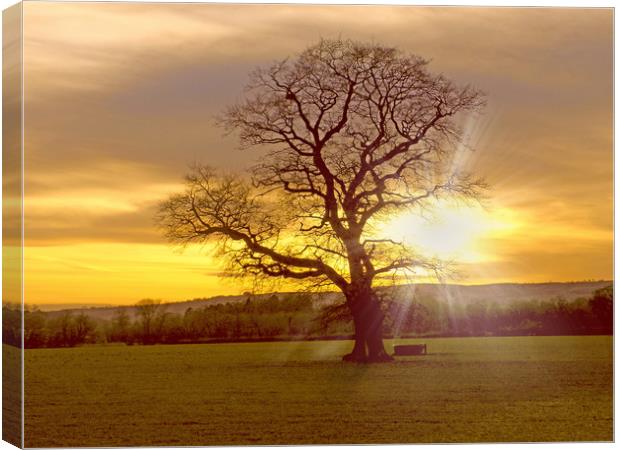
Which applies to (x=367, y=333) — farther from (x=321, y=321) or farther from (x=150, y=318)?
(x=150, y=318)

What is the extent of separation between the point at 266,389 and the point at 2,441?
10.4 ft

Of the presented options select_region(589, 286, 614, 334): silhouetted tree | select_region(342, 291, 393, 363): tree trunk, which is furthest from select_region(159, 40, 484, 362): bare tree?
select_region(589, 286, 614, 334): silhouetted tree

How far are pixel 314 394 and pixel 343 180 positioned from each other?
2869 millimetres

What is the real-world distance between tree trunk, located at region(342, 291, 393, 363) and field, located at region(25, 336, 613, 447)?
0.14 m

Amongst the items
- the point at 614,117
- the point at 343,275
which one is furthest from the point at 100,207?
the point at 614,117

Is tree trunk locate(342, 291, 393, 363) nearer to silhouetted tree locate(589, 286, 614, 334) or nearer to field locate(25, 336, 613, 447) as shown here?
field locate(25, 336, 613, 447)

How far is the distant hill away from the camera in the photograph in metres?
15.1

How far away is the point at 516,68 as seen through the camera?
50.1 feet

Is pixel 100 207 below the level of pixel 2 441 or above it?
above

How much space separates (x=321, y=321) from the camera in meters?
15.5

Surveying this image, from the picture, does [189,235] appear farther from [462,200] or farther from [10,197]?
[462,200]

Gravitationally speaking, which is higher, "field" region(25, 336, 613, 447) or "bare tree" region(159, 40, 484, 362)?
"bare tree" region(159, 40, 484, 362)

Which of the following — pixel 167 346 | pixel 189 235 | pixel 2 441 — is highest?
pixel 189 235

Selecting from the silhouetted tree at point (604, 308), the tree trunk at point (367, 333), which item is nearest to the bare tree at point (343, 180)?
the tree trunk at point (367, 333)
